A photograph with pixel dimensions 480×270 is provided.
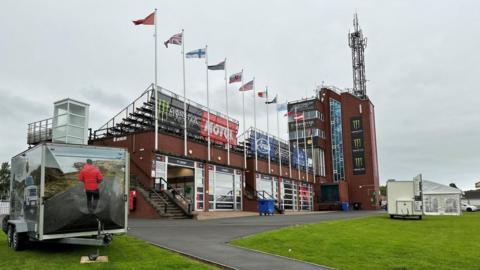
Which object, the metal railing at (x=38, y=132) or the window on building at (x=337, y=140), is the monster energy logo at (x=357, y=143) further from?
the metal railing at (x=38, y=132)

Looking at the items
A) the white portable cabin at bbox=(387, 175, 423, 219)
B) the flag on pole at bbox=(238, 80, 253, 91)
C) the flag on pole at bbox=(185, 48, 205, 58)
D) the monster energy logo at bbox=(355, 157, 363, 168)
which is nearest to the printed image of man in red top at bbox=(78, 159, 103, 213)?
the white portable cabin at bbox=(387, 175, 423, 219)

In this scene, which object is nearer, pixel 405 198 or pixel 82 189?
pixel 82 189

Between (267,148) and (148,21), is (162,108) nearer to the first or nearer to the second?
(148,21)

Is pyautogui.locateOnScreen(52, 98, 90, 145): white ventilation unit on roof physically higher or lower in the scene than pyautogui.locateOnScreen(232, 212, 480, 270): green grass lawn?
higher

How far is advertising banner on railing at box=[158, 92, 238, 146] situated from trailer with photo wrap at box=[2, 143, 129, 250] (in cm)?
1934

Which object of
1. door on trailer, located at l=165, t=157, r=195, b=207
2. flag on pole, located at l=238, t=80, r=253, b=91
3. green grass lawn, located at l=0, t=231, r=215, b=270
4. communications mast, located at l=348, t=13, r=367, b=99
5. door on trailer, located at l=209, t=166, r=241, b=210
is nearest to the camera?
green grass lawn, located at l=0, t=231, r=215, b=270

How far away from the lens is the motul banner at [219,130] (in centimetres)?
3600

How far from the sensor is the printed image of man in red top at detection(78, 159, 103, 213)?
36.2 ft

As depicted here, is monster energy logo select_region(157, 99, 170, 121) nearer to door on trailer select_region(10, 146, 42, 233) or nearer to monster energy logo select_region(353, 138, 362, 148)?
door on trailer select_region(10, 146, 42, 233)

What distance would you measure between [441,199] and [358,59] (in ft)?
139

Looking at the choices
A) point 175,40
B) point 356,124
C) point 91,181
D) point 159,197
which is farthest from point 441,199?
point 91,181

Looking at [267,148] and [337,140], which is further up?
[337,140]

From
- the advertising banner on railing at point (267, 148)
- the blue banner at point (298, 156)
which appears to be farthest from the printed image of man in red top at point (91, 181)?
the blue banner at point (298, 156)

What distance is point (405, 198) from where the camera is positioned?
29453mm
